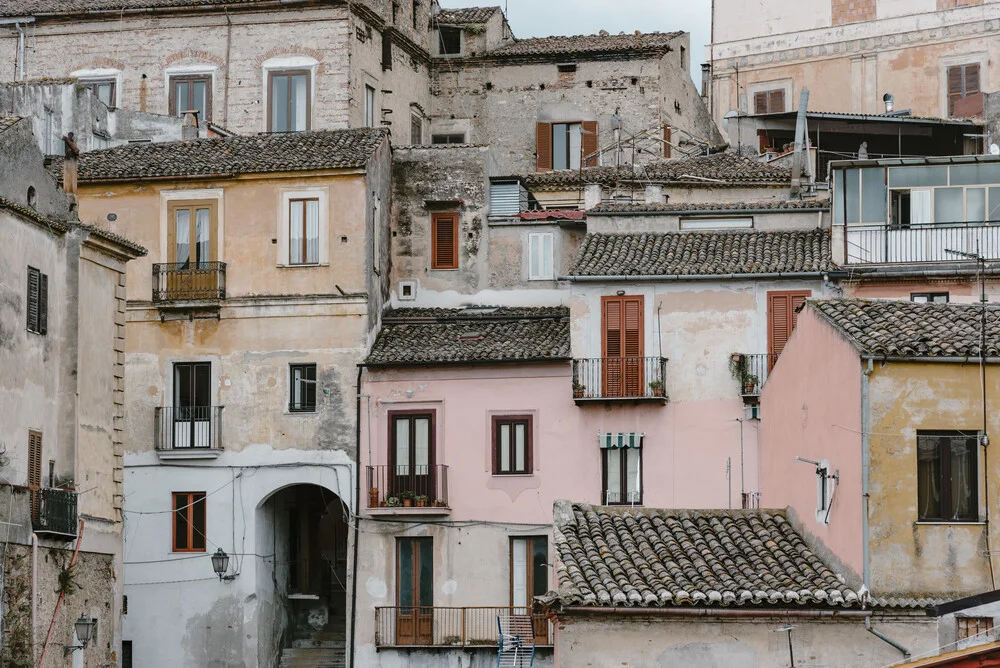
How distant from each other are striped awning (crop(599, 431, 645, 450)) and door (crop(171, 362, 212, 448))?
9.05 meters

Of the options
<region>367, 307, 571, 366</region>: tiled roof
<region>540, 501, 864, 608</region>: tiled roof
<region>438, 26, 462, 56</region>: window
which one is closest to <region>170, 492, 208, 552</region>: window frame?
<region>367, 307, 571, 366</region>: tiled roof

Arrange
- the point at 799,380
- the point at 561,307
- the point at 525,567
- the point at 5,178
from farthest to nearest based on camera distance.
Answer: the point at 561,307
the point at 525,567
the point at 5,178
the point at 799,380

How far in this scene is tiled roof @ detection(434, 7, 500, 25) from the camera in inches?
2566

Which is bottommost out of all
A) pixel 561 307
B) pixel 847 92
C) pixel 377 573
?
pixel 377 573

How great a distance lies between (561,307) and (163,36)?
17.0 m

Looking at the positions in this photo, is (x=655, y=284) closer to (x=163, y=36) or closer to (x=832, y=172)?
(x=832, y=172)

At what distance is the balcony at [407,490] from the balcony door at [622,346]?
4260mm

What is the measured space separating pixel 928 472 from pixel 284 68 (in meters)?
34.9

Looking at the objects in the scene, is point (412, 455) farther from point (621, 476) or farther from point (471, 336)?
point (621, 476)

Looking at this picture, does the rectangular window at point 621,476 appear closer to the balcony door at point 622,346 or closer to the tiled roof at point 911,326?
the balcony door at point 622,346

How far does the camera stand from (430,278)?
52.2 meters

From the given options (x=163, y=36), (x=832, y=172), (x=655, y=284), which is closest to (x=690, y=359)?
(x=655, y=284)

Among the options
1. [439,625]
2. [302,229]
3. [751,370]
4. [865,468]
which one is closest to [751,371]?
[751,370]

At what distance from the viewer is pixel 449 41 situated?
A: 216 ft
